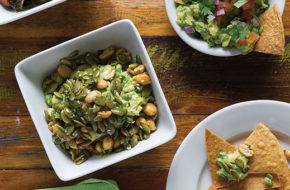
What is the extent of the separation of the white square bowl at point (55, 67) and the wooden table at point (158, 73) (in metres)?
0.21

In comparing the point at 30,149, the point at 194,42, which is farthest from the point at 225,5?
the point at 30,149

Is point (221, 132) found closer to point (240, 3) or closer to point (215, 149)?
point (215, 149)

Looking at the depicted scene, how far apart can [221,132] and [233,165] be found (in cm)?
17

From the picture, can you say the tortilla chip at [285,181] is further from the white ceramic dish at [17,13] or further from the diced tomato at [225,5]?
the white ceramic dish at [17,13]

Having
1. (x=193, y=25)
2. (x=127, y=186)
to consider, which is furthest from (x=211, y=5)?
(x=127, y=186)

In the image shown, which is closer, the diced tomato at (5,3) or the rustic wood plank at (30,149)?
the diced tomato at (5,3)

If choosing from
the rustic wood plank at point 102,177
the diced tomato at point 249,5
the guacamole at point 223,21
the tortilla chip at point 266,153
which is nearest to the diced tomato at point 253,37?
the guacamole at point 223,21

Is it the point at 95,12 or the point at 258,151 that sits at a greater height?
the point at 95,12

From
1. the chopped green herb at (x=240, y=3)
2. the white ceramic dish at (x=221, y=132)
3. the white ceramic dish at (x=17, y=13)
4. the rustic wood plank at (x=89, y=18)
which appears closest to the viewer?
the white ceramic dish at (x=17, y=13)

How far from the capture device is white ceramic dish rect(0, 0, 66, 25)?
149 centimetres

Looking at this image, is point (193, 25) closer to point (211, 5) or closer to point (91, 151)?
point (211, 5)

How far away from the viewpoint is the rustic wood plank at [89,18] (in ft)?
6.03

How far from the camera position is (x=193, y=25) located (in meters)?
1.67

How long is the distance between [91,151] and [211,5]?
0.88m
